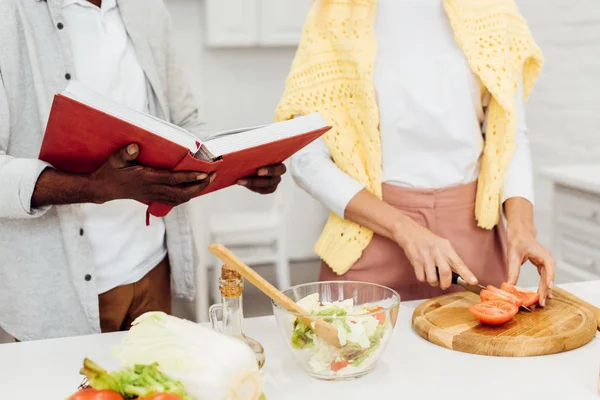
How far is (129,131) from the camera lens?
106 cm

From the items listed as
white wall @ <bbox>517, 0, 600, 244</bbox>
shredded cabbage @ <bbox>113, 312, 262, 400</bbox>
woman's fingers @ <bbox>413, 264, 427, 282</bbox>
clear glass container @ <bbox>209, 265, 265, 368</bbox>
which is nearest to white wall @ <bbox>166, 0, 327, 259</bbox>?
white wall @ <bbox>517, 0, 600, 244</bbox>

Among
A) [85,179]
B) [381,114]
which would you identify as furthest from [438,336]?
[85,179]

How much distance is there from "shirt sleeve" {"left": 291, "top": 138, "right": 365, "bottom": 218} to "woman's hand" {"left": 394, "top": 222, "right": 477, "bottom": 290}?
17cm

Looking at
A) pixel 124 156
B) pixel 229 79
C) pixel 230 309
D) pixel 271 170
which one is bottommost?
pixel 229 79

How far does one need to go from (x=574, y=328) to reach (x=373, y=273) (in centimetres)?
51

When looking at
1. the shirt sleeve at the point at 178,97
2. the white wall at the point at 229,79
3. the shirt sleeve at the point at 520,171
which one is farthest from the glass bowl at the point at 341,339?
the white wall at the point at 229,79

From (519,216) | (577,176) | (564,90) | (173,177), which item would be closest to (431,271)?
(519,216)

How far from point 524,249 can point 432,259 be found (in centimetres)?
23

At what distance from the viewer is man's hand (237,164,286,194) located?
141cm

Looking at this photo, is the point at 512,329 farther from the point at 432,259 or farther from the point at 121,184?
the point at 121,184

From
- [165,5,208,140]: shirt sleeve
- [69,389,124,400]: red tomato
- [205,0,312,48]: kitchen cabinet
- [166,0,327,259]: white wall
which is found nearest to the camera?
[69,389,124,400]: red tomato

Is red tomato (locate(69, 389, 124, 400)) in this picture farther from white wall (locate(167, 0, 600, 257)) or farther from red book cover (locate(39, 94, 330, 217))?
white wall (locate(167, 0, 600, 257))

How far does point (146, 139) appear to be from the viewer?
108 centimetres

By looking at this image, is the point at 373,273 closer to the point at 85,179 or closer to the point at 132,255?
the point at 132,255
